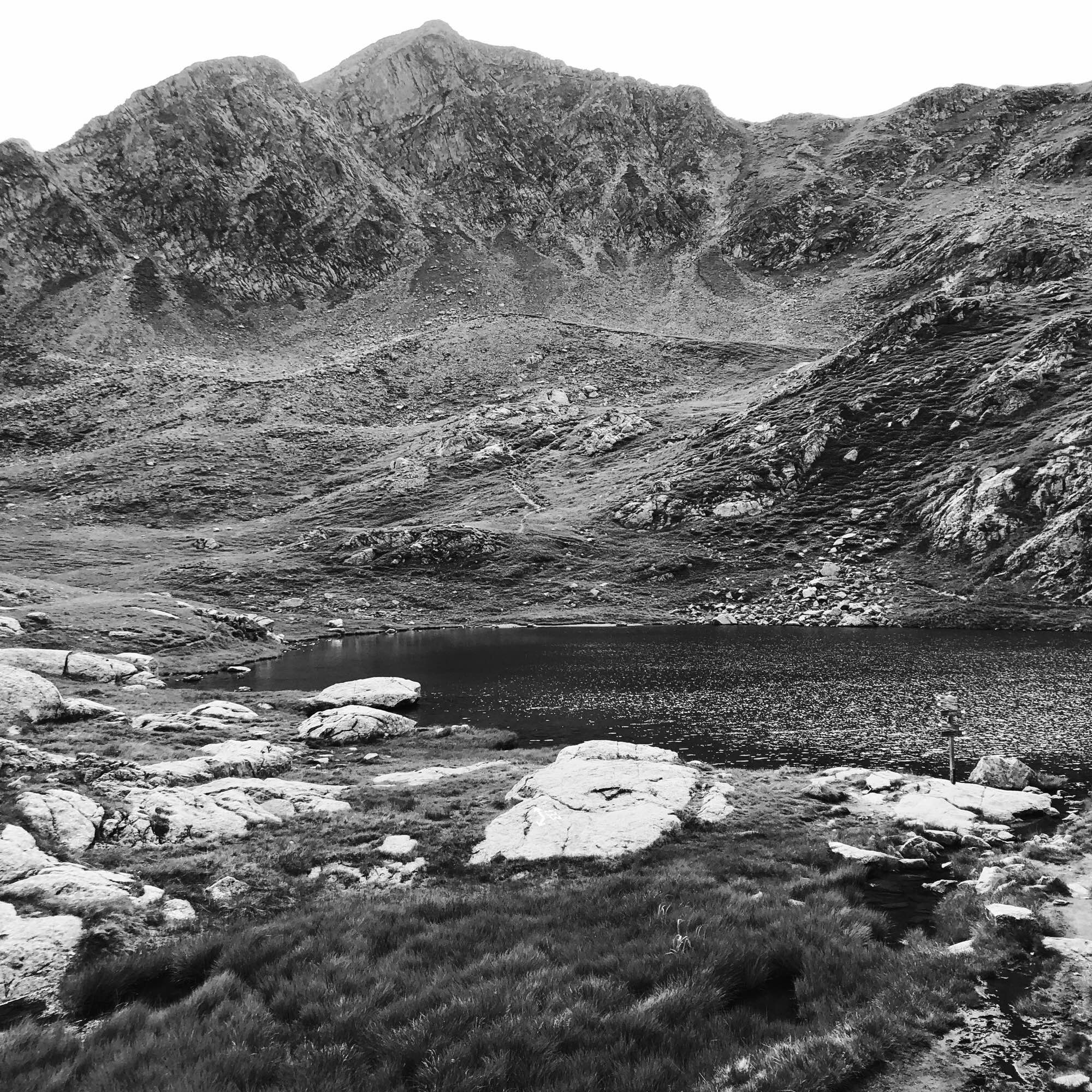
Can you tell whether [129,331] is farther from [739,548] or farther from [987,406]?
[987,406]

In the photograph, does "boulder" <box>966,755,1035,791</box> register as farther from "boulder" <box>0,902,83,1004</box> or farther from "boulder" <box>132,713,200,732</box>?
"boulder" <box>132,713,200,732</box>

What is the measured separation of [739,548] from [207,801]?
3397 inches

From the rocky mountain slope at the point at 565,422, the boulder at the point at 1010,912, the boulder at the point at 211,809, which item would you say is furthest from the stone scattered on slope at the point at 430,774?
the rocky mountain slope at the point at 565,422

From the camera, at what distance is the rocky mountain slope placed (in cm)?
8669

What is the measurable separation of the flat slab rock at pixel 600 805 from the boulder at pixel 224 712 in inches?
805

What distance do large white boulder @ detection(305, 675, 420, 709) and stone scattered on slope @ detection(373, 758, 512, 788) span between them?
1560cm

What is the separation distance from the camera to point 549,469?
128375 mm

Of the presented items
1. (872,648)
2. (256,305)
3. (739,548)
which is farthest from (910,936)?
(256,305)

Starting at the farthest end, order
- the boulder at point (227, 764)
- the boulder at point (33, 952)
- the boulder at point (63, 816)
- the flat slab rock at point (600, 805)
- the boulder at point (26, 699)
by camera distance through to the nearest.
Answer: the boulder at point (26, 699), the boulder at point (227, 764), the flat slab rock at point (600, 805), the boulder at point (63, 816), the boulder at point (33, 952)

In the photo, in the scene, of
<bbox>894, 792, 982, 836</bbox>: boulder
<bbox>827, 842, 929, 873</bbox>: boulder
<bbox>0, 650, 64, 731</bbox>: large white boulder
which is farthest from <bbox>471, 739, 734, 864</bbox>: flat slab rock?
<bbox>0, 650, 64, 731</bbox>: large white boulder

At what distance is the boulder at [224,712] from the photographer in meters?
35.8

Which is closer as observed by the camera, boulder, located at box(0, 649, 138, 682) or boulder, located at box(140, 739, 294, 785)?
boulder, located at box(140, 739, 294, 785)

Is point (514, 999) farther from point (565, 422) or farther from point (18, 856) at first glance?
point (565, 422)

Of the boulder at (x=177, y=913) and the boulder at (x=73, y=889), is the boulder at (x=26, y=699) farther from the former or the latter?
the boulder at (x=177, y=913)
